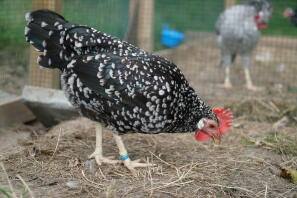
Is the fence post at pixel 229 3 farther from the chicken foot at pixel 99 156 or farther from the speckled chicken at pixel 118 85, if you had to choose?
the chicken foot at pixel 99 156

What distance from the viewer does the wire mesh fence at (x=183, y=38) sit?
17.1ft

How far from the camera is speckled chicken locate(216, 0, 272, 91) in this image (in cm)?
690

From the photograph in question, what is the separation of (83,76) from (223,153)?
1489mm

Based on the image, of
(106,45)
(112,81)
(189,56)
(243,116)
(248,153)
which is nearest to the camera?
(112,81)

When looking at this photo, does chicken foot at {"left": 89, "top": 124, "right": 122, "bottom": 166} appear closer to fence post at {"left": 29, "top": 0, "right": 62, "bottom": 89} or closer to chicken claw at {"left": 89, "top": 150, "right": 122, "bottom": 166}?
chicken claw at {"left": 89, "top": 150, "right": 122, "bottom": 166}

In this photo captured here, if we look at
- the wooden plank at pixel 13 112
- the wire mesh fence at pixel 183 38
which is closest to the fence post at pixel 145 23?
the wire mesh fence at pixel 183 38

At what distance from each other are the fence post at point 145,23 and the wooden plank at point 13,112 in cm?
279

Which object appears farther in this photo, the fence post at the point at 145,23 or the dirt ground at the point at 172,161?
the fence post at the point at 145,23

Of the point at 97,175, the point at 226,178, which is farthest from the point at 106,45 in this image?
the point at 226,178

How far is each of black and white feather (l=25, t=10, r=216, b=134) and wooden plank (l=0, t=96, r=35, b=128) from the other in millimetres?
1014

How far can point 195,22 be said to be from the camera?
8750 millimetres

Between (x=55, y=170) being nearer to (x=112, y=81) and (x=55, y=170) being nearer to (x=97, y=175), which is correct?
(x=97, y=175)

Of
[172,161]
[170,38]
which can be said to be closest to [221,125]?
[172,161]

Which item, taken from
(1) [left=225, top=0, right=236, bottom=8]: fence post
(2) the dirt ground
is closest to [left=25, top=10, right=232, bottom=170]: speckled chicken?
(2) the dirt ground
